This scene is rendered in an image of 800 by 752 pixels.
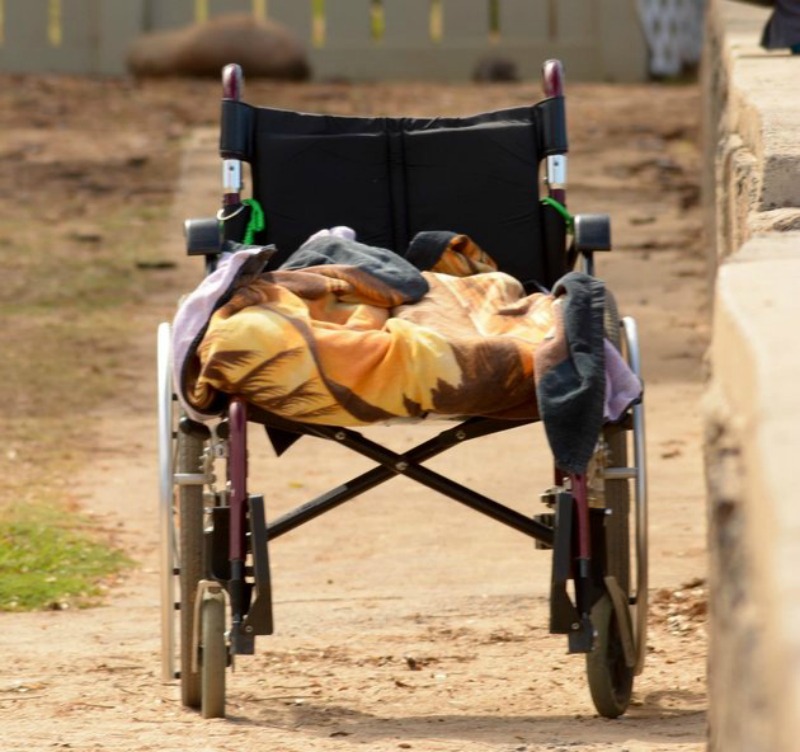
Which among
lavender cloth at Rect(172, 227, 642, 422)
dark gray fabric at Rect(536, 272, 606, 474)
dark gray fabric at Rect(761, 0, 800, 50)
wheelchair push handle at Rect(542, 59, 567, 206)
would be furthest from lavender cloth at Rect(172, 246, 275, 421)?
dark gray fabric at Rect(761, 0, 800, 50)

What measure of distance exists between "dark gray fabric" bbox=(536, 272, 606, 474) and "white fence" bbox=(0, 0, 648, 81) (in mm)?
12886

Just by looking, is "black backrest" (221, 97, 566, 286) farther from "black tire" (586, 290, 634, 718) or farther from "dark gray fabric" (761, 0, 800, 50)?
"dark gray fabric" (761, 0, 800, 50)

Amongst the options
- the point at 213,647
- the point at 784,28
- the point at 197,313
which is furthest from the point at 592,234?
the point at 784,28

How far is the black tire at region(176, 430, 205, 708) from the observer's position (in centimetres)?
377

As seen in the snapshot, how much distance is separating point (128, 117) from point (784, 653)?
12.8 metres

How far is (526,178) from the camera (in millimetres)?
4441

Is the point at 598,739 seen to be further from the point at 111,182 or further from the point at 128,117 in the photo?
the point at 128,117

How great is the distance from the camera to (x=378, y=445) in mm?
3664

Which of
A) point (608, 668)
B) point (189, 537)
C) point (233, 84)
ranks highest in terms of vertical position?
point (233, 84)

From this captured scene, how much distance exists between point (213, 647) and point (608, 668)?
0.78m

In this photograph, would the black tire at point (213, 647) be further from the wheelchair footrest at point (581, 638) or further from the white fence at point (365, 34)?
the white fence at point (365, 34)

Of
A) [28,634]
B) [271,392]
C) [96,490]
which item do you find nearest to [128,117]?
[96,490]

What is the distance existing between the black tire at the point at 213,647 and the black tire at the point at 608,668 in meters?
0.72

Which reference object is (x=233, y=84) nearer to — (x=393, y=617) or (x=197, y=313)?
(x=197, y=313)
